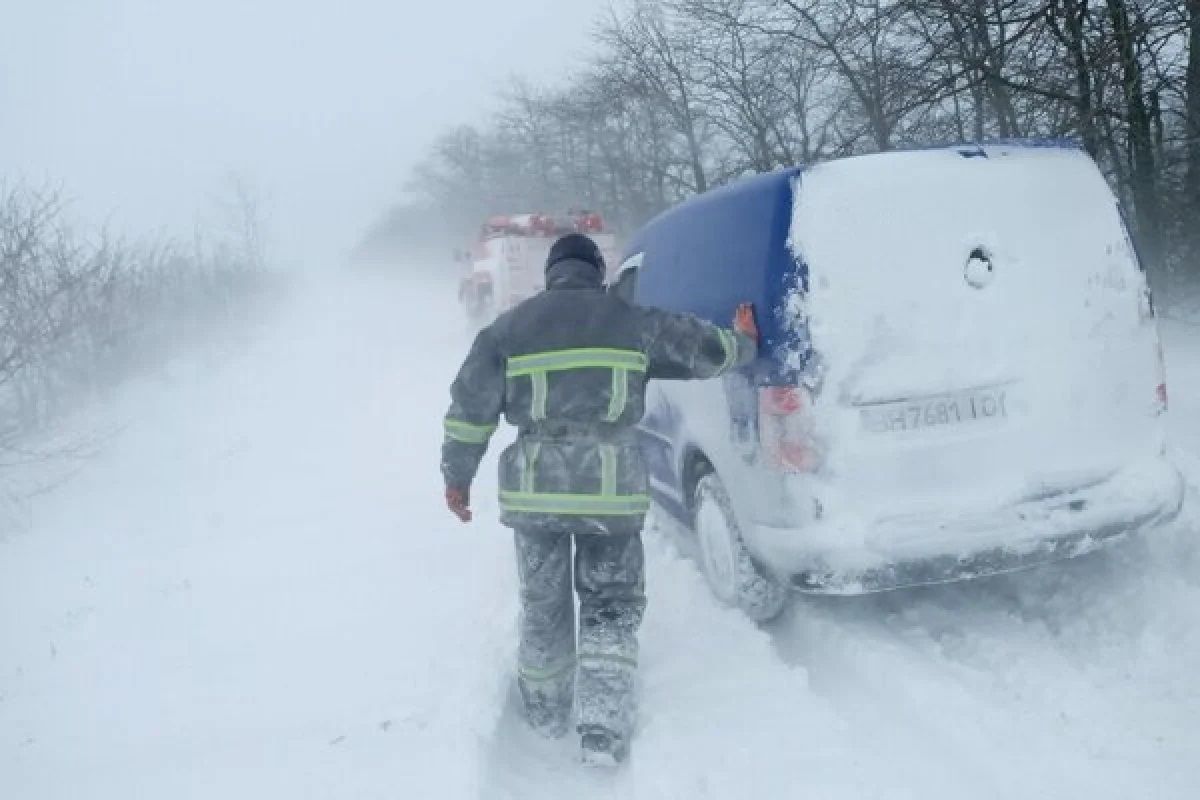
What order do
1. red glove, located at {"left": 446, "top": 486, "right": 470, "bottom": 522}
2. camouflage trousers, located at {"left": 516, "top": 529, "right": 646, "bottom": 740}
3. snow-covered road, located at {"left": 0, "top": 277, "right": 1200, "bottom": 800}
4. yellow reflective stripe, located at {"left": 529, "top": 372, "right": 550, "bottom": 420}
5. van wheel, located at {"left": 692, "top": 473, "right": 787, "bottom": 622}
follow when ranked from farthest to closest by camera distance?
van wheel, located at {"left": 692, "top": 473, "right": 787, "bottom": 622} < red glove, located at {"left": 446, "top": 486, "right": 470, "bottom": 522} < camouflage trousers, located at {"left": 516, "top": 529, "right": 646, "bottom": 740} < yellow reflective stripe, located at {"left": 529, "top": 372, "right": 550, "bottom": 420} < snow-covered road, located at {"left": 0, "top": 277, "right": 1200, "bottom": 800}

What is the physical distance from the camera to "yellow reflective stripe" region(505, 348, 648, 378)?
3.05m

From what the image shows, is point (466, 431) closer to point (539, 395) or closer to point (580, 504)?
point (539, 395)

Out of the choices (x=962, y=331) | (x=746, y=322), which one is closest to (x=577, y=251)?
(x=746, y=322)

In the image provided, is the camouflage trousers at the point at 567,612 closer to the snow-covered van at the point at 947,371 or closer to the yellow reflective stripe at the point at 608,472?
the yellow reflective stripe at the point at 608,472

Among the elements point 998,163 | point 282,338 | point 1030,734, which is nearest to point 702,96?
Answer: point 282,338

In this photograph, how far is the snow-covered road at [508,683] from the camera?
2789mm

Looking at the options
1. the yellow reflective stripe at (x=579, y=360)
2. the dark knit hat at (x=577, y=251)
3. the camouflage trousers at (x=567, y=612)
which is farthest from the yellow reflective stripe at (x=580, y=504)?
the dark knit hat at (x=577, y=251)

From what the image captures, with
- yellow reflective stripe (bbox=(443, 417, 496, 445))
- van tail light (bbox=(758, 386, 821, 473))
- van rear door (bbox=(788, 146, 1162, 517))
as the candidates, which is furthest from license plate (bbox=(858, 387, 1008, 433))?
yellow reflective stripe (bbox=(443, 417, 496, 445))

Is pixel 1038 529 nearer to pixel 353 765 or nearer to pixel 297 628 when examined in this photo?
pixel 353 765

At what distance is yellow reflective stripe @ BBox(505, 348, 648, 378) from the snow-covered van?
0.58 metres

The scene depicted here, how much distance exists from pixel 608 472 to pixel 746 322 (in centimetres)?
85

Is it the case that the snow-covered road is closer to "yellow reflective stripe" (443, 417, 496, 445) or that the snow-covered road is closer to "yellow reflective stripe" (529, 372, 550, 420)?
"yellow reflective stripe" (443, 417, 496, 445)

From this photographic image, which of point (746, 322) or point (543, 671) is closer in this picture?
point (543, 671)

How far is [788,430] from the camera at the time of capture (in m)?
3.21
